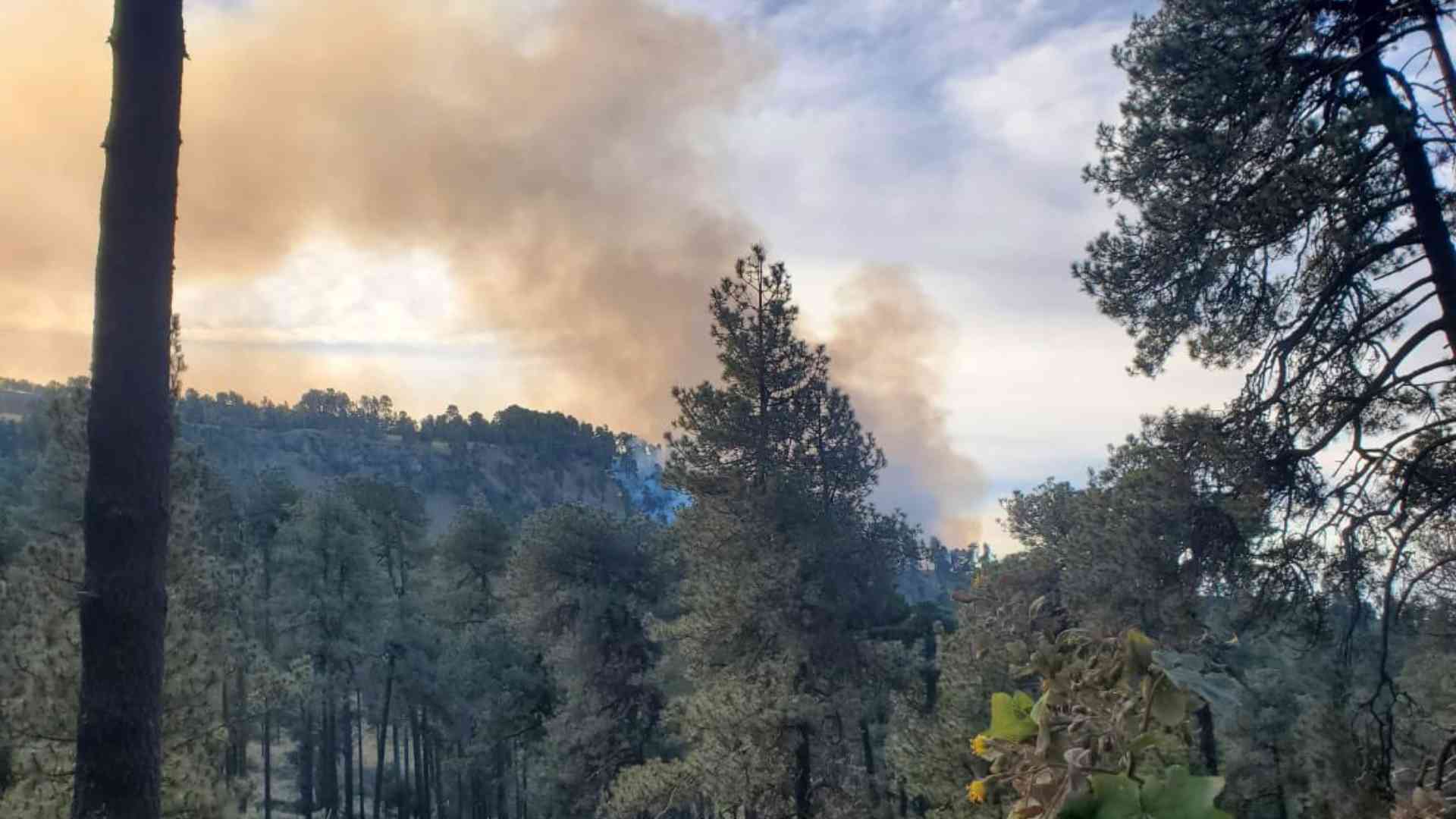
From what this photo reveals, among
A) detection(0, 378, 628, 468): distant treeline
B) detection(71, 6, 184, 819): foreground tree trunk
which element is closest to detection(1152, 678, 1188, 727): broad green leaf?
detection(71, 6, 184, 819): foreground tree trunk

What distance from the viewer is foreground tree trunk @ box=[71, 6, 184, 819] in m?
4.27

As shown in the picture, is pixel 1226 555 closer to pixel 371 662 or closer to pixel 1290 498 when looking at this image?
pixel 1290 498

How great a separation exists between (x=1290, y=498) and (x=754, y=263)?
12.7 meters

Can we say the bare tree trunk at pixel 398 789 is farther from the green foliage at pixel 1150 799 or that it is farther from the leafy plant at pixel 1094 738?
the green foliage at pixel 1150 799

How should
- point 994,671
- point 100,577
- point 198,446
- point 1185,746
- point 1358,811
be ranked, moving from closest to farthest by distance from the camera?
point 1185,746
point 100,577
point 1358,811
point 198,446
point 994,671

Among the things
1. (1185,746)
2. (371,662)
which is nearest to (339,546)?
(371,662)

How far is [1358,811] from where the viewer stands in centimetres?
678

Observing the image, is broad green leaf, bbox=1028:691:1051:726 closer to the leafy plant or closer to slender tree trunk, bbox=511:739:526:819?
the leafy plant

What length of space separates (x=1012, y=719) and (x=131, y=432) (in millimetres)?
4326

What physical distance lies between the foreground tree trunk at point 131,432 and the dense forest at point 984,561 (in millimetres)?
14

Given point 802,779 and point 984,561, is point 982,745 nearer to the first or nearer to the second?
point 802,779

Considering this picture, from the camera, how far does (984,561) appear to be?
90.3 feet

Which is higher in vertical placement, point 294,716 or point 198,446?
point 198,446

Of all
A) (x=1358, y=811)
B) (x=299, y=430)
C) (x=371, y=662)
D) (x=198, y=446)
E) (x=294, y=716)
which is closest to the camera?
(x=1358, y=811)
